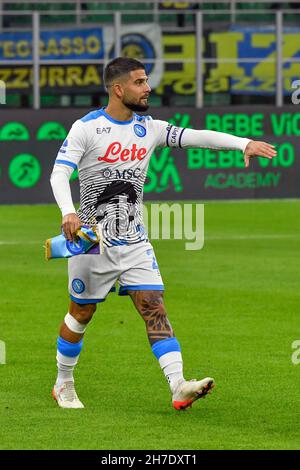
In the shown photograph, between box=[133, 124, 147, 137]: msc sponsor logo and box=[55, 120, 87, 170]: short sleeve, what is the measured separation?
362mm

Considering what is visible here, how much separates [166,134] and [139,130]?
21 centimetres

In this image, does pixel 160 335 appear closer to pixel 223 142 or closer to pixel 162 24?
pixel 223 142

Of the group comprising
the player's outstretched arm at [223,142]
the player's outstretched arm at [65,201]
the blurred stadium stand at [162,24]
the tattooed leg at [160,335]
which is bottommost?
the tattooed leg at [160,335]

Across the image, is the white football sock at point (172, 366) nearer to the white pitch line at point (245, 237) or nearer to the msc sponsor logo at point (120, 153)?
the msc sponsor logo at point (120, 153)

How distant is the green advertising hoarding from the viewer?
2697 centimetres

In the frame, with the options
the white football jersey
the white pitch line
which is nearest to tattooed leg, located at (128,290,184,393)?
the white football jersey

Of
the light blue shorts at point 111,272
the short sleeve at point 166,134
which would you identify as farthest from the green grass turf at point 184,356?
the short sleeve at point 166,134

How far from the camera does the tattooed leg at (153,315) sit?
358 inches

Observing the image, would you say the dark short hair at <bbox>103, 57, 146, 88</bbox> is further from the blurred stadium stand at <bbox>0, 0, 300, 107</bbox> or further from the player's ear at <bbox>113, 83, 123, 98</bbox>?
the blurred stadium stand at <bbox>0, 0, 300, 107</bbox>

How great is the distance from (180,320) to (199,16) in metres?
15.4

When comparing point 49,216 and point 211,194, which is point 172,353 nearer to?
point 49,216

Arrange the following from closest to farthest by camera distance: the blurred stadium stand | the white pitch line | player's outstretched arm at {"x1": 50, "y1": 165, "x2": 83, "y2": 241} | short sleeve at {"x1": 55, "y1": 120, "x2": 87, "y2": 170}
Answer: player's outstretched arm at {"x1": 50, "y1": 165, "x2": 83, "y2": 241}
short sleeve at {"x1": 55, "y1": 120, "x2": 87, "y2": 170}
the white pitch line
the blurred stadium stand

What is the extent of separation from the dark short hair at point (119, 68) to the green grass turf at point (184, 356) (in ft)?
6.89

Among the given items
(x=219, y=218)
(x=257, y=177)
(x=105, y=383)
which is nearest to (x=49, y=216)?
(x=219, y=218)
